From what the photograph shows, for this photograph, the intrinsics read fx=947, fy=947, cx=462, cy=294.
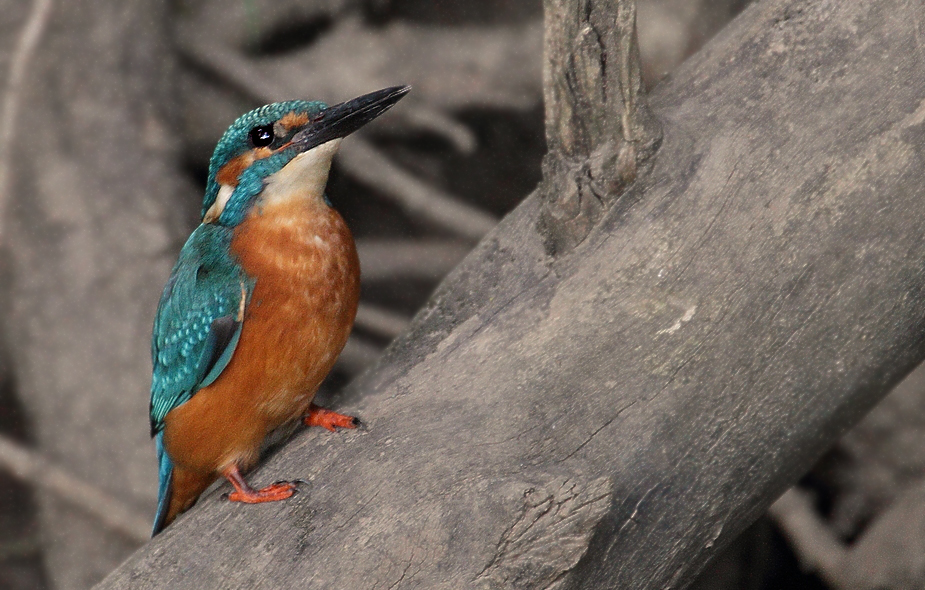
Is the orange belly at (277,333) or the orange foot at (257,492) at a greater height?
the orange belly at (277,333)

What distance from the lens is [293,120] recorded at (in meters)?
2.12

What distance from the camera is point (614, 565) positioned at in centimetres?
178

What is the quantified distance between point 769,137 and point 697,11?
2026 millimetres

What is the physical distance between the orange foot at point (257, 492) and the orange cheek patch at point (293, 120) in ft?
2.57

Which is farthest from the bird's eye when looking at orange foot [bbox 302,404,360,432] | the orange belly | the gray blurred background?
the gray blurred background

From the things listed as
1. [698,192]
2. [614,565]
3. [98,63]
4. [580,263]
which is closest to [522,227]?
[580,263]

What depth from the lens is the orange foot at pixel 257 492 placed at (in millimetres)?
1944

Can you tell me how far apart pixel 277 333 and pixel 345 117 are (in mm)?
500

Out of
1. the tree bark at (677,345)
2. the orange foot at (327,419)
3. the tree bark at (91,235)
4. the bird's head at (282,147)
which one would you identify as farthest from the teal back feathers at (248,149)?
the tree bark at (91,235)

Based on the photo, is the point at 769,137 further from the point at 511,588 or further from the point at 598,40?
the point at 511,588

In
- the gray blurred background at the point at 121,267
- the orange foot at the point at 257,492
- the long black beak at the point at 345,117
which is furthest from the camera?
the gray blurred background at the point at 121,267

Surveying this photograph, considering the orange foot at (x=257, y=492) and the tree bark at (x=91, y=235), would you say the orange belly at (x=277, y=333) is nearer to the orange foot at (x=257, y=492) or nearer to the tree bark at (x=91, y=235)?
the orange foot at (x=257, y=492)

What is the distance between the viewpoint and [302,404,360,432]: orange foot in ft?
6.74

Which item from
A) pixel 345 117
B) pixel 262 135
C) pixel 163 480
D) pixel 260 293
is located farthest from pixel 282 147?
pixel 163 480
